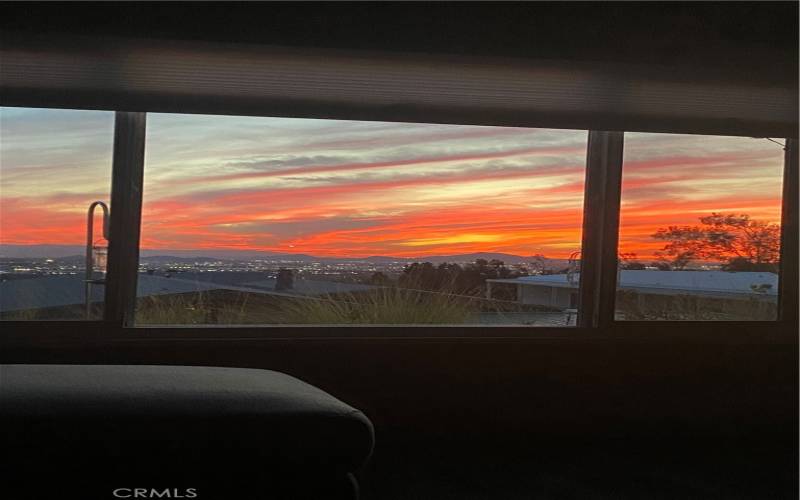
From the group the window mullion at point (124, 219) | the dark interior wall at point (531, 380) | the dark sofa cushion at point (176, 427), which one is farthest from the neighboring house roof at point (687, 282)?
the dark sofa cushion at point (176, 427)

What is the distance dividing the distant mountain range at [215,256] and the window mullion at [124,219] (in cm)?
9

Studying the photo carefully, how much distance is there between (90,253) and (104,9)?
994 millimetres

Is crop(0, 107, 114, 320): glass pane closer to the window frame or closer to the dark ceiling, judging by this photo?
the window frame

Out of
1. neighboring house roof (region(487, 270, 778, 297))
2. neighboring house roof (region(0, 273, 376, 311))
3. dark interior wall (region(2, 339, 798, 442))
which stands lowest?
dark interior wall (region(2, 339, 798, 442))

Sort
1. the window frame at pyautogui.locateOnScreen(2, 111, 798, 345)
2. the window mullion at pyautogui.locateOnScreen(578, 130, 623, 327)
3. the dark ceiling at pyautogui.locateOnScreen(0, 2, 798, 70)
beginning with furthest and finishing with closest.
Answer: the window mullion at pyautogui.locateOnScreen(578, 130, 623, 327)
the window frame at pyautogui.locateOnScreen(2, 111, 798, 345)
the dark ceiling at pyautogui.locateOnScreen(0, 2, 798, 70)

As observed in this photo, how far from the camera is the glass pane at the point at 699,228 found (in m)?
3.84

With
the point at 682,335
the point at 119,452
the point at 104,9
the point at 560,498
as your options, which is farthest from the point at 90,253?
the point at 682,335

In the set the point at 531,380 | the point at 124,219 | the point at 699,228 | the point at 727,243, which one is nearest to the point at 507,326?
the point at 531,380

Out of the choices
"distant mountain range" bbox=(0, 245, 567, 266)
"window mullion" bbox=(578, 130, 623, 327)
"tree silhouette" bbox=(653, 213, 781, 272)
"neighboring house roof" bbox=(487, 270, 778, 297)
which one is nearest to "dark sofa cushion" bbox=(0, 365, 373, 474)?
"distant mountain range" bbox=(0, 245, 567, 266)

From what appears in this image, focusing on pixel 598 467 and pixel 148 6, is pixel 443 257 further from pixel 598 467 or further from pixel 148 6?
pixel 148 6

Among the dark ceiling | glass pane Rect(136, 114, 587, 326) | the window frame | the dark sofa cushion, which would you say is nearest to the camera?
the dark sofa cushion

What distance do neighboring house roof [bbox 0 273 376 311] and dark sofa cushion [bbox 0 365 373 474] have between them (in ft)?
4.67

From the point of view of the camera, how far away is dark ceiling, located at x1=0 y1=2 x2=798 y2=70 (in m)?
3.16

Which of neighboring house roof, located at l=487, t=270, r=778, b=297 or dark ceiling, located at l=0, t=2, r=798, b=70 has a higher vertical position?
dark ceiling, located at l=0, t=2, r=798, b=70
